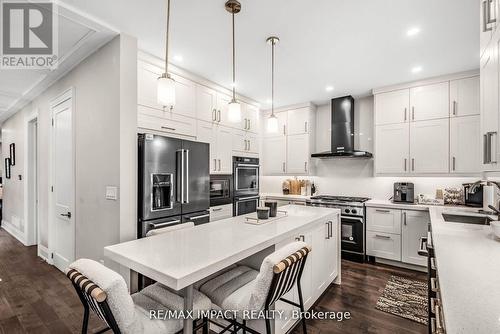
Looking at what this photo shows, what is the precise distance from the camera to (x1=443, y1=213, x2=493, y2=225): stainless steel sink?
2.45 meters

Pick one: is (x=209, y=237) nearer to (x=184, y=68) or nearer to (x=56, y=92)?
(x=184, y=68)

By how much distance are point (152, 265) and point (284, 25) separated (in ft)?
7.22

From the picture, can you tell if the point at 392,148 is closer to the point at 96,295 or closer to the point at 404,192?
the point at 404,192

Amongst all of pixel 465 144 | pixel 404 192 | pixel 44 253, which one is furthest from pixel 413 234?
pixel 44 253

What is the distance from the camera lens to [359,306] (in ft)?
7.86

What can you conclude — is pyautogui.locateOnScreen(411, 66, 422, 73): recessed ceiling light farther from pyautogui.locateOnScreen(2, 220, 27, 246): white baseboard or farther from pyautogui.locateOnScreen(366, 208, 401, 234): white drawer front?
pyautogui.locateOnScreen(2, 220, 27, 246): white baseboard

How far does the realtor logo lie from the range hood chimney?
3.83 m

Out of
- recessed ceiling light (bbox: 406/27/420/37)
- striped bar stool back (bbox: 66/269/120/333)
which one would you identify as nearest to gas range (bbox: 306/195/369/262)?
recessed ceiling light (bbox: 406/27/420/37)

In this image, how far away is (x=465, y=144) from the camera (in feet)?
10.4

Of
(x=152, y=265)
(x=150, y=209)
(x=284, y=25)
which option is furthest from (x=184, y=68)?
(x=152, y=265)

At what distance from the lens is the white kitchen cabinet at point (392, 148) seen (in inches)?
141

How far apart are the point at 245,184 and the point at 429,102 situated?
3009 millimetres

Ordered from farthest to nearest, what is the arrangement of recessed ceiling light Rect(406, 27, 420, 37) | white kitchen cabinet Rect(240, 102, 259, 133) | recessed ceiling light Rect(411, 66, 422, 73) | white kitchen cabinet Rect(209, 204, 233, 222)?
white kitchen cabinet Rect(240, 102, 259, 133) < white kitchen cabinet Rect(209, 204, 233, 222) < recessed ceiling light Rect(411, 66, 422, 73) < recessed ceiling light Rect(406, 27, 420, 37)

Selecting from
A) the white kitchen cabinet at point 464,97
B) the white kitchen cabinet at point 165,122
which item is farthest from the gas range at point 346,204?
the white kitchen cabinet at point 165,122
